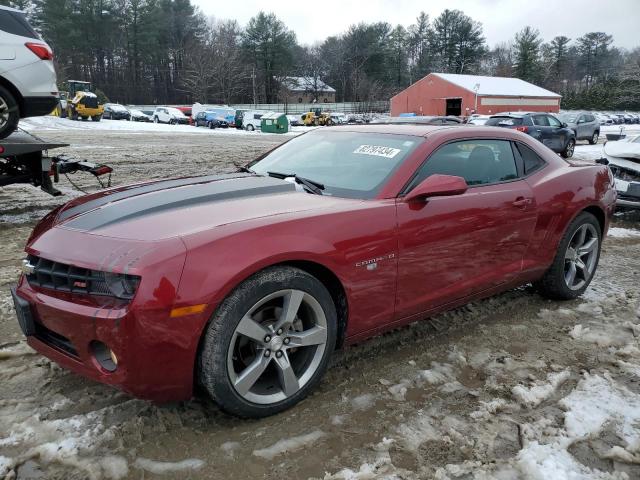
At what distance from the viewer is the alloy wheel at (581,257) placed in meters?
4.36

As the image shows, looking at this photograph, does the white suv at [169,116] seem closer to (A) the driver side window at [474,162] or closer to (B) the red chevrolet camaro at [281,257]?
(B) the red chevrolet camaro at [281,257]

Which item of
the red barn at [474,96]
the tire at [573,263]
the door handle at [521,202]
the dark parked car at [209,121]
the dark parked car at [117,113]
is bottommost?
the tire at [573,263]

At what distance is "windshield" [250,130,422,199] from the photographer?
3219 millimetres

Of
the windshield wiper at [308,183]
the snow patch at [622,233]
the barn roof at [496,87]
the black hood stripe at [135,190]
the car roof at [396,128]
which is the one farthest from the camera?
the barn roof at [496,87]

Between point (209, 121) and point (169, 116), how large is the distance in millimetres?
6046

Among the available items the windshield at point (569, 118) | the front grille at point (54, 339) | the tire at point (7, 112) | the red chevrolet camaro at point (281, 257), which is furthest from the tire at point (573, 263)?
the windshield at point (569, 118)

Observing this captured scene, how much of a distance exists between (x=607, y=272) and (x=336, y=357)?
11.5 feet

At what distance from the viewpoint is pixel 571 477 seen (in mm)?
2244

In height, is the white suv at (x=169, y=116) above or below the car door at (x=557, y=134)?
above

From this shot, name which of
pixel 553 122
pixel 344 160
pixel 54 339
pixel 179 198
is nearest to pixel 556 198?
pixel 344 160

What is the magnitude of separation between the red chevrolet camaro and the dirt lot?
251 millimetres

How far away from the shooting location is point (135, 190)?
3.28 metres

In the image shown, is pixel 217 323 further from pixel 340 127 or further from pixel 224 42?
pixel 224 42

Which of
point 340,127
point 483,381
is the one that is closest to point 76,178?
point 340,127
